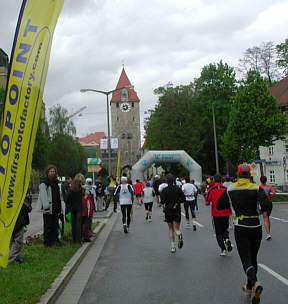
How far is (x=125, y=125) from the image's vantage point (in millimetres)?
119500

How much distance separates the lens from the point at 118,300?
21.9 ft

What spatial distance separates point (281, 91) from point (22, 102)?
5543 cm

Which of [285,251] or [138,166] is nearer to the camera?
[285,251]

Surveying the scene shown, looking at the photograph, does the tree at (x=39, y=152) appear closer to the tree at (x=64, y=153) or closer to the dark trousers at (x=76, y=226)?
the tree at (x=64, y=153)

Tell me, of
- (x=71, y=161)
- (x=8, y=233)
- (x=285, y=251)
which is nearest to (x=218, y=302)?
(x=8, y=233)

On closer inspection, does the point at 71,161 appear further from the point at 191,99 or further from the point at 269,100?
the point at 269,100

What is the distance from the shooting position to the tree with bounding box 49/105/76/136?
82.9 m

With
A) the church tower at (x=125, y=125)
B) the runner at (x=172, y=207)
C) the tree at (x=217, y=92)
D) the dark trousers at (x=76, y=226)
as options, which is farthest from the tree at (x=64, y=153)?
the runner at (x=172, y=207)

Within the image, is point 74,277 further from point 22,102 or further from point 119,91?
point 119,91

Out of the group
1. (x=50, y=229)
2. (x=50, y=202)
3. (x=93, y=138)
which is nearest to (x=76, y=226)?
(x=50, y=229)

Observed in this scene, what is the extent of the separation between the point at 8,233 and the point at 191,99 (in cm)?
6030

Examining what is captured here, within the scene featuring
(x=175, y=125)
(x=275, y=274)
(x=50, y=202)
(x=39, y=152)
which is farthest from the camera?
(x=175, y=125)

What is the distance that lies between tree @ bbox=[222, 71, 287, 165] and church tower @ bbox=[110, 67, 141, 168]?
76280 millimetres

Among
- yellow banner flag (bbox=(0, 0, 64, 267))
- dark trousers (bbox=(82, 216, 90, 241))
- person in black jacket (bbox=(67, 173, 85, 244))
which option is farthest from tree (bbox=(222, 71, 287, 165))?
yellow banner flag (bbox=(0, 0, 64, 267))
